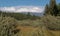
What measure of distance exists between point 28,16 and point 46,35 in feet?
102

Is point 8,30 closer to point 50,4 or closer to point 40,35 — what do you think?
point 40,35

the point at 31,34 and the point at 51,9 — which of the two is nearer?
the point at 31,34

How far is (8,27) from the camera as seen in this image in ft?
50.7

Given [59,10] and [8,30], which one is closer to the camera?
[8,30]

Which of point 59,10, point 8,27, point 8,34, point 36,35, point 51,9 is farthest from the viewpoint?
point 59,10

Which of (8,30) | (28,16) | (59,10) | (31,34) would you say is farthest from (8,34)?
(59,10)

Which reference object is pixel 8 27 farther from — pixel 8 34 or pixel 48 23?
pixel 48 23

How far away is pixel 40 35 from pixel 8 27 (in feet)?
9.05

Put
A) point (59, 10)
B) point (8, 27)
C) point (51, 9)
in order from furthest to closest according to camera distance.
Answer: point (59, 10) < point (51, 9) < point (8, 27)

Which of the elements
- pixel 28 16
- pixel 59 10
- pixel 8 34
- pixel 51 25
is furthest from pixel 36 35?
pixel 59 10

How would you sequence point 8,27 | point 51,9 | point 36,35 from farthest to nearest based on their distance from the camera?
point 51,9 < point 8,27 < point 36,35

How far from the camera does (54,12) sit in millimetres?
51000

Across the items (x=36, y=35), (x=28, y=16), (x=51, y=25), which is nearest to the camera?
(x=36, y=35)

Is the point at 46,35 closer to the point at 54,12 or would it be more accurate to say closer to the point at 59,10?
the point at 54,12
